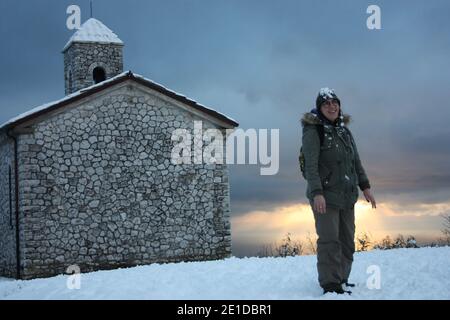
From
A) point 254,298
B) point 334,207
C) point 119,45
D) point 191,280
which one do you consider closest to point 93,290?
point 191,280

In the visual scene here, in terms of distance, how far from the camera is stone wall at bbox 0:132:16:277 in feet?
54.1

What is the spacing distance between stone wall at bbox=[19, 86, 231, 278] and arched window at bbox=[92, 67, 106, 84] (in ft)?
16.6

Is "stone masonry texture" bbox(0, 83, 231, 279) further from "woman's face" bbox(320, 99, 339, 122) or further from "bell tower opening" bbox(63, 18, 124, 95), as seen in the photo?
"woman's face" bbox(320, 99, 339, 122)

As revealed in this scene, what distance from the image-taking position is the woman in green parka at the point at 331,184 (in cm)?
767

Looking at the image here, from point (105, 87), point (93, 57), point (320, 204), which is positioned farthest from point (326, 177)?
point (93, 57)

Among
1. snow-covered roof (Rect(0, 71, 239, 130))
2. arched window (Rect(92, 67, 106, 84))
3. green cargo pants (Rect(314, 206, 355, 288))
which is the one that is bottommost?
green cargo pants (Rect(314, 206, 355, 288))

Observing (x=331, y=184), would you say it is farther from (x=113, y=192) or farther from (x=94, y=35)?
(x=94, y=35)

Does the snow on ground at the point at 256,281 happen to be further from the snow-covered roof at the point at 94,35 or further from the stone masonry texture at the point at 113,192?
the snow-covered roof at the point at 94,35

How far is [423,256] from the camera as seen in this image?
36.4 feet

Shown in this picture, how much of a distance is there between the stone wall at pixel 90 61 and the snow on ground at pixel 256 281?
36.5ft

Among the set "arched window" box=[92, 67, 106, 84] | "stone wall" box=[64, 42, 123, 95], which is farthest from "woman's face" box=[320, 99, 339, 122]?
"arched window" box=[92, 67, 106, 84]

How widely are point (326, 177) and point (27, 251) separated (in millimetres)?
10016

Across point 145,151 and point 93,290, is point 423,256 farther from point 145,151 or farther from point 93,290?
point 145,151
